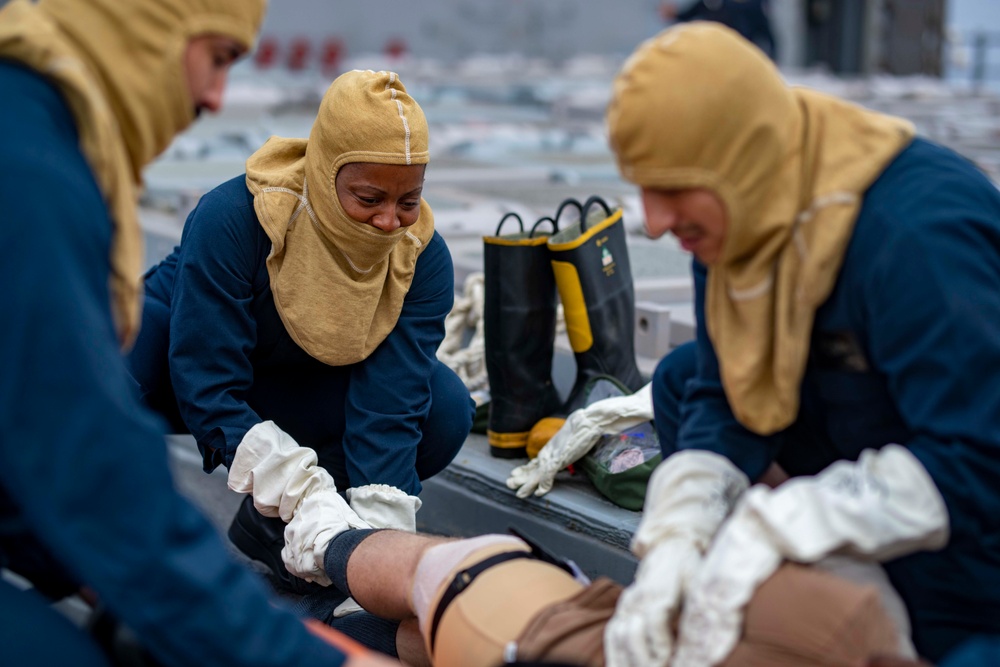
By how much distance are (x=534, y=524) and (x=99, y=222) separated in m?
1.60

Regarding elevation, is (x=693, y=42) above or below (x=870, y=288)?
above

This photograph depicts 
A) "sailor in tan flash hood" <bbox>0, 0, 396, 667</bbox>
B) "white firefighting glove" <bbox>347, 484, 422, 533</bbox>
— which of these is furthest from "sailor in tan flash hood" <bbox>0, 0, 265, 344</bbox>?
"white firefighting glove" <bbox>347, 484, 422, 533</bbox>

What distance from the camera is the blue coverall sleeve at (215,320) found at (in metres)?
2.32

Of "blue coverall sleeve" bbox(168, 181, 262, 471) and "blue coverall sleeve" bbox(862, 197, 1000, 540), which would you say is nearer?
"blue coverall sleeve" bbox(862, 197, 1000, 540)

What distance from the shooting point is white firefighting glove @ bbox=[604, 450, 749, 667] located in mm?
1491

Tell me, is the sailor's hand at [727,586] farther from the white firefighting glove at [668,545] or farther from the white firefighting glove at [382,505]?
the white firefighting glove at [382,505]

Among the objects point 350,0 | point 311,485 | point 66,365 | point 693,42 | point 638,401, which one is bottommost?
point 350,0

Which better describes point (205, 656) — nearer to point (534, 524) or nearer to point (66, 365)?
point (66, 365)

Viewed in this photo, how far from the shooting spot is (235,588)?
52.4 inches

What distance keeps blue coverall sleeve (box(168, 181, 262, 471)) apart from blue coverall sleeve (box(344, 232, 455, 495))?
22cm

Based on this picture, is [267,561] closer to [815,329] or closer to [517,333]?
[517,333]

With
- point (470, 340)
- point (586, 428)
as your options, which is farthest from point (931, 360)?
point (470, 340)

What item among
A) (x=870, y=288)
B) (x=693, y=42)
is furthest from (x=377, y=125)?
(x=870, y=288)

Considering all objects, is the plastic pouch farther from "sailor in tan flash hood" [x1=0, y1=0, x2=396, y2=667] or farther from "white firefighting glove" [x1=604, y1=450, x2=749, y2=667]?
"sailor in tan flash hood" [x1=0, y1=0, x2=396, y2=667]
